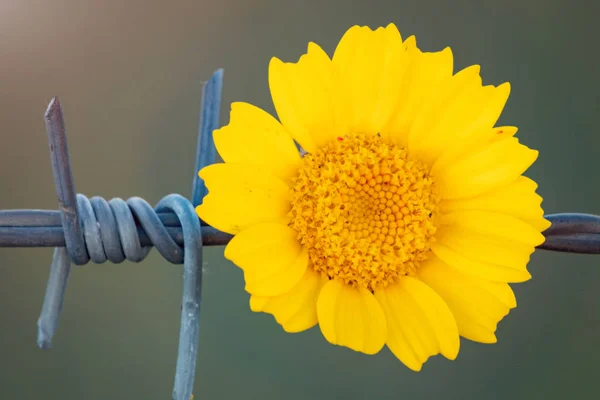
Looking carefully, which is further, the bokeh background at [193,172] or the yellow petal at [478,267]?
the bokeh background at [193,172]

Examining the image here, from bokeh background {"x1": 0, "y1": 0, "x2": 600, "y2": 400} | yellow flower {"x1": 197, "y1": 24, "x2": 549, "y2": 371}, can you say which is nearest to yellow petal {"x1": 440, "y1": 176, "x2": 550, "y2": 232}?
yellow flower {"x1": 197, "y1": 24, "x2": 549, "y2": 371}

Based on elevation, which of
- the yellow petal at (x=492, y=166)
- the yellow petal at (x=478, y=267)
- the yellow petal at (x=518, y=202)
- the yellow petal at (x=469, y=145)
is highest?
the yellow petal at (x=469, y=145)

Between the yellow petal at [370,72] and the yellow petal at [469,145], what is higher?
Result: the yellow petal at [370,72]

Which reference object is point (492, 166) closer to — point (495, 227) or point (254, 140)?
point (495, 227)

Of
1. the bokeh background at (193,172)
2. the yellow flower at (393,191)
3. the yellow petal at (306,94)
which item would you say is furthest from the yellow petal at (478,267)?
the bokeh background at (193,172)

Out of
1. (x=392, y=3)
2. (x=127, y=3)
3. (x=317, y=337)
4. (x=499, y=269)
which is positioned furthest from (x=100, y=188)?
(x=499, y=269)

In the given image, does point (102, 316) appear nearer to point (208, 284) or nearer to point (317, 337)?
point (208, 284)

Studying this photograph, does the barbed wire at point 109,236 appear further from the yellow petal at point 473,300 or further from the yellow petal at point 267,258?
the yellow petal at point 473,300

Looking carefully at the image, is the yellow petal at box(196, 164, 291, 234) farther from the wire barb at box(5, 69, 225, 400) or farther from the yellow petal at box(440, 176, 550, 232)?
the yellow petal at box(440, 176, 550, 232)
